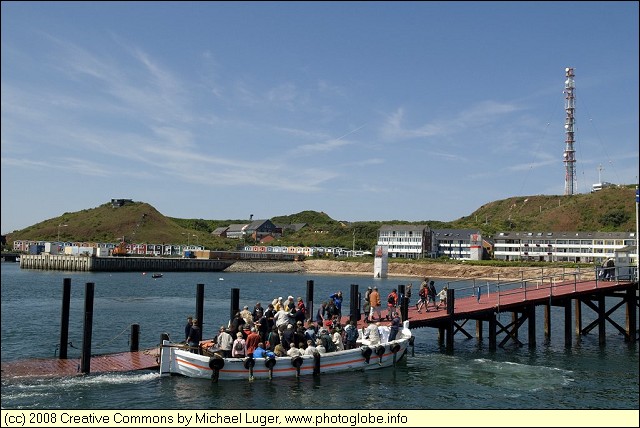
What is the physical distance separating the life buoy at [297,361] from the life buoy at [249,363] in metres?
1.53

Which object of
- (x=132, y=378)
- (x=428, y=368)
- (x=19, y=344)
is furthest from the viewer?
(x=19, y=344)

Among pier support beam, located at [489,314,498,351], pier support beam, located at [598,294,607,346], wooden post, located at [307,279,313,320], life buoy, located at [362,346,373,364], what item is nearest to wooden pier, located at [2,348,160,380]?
life buoy, located at [362,346,373,364]

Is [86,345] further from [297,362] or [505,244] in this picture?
[505,244]

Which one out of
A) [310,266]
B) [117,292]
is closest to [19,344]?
[117,292]

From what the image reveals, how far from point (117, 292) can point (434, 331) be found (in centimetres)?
4931

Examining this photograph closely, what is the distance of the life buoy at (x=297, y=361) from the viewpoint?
22.8 metres

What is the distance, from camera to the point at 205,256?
16775 centimetres

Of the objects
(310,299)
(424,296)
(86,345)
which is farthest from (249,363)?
(424,296)

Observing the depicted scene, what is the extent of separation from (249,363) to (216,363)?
1214mm

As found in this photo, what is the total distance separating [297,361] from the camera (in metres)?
22.9

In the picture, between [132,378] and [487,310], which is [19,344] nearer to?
[132,378]

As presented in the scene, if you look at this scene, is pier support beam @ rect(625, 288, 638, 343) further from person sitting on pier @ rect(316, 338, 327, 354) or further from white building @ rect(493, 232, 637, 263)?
white building @ rect(493, 232, 637, 263)

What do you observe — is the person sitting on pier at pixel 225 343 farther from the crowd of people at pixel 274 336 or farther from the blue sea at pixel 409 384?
the blue sea at pixel 409 384

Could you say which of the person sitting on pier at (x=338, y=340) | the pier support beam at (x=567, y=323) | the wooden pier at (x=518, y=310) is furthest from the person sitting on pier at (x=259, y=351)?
the pier support beam at (x=567, y=323)
